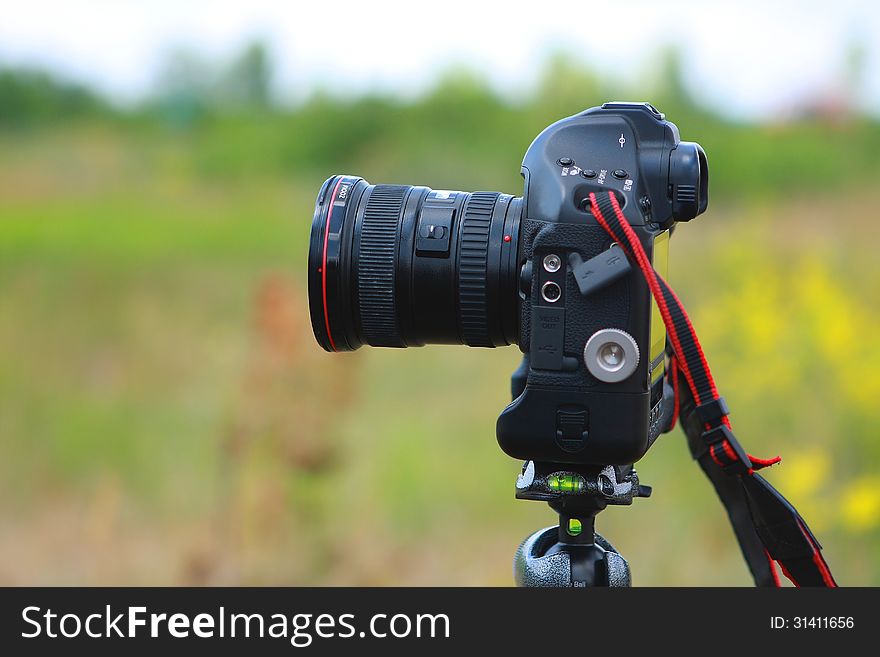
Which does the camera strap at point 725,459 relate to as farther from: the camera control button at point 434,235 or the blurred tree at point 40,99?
the blurred tree at point 40,99

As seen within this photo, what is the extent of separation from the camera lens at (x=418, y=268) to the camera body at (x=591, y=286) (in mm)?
89

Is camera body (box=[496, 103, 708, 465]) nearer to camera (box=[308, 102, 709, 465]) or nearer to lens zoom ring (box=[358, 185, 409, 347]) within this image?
camera (box=[308, 102, 709, 465])

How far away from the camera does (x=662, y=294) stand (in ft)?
5.01

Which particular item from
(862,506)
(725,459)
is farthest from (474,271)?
(862,506)

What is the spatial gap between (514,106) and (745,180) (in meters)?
1.30

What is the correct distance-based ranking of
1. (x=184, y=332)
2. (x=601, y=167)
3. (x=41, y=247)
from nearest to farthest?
(x=601, y=167)
(x=184, y=332)
(x=41, y=247)

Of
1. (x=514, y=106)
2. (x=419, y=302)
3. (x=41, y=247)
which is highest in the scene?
(x=514, y=106)

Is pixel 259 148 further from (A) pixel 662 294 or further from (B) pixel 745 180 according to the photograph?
(A) pixel 662 294

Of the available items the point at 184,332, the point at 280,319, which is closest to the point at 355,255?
the point at 280,319

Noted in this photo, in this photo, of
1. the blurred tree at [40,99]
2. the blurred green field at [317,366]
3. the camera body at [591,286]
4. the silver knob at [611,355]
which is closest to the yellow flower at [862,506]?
the blurred green field at [317,366]

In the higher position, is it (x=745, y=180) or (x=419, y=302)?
(x=745, y=180)

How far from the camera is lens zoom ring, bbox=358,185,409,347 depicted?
69.2 inches

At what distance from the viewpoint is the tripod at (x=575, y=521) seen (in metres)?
1.66

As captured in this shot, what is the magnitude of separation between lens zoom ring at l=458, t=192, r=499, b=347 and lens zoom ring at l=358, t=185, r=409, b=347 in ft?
0.40
